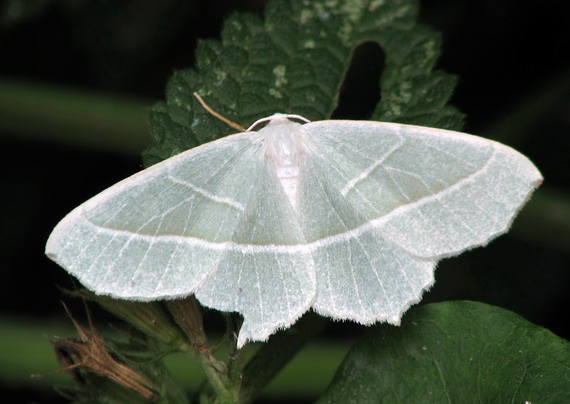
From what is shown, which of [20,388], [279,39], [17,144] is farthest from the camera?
[17,144]

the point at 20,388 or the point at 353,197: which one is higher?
the point at 353,197

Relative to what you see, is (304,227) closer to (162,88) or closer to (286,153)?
(286,153)

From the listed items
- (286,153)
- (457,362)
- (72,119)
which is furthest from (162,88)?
(457,362)

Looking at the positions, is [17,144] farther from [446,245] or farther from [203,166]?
[446,245]

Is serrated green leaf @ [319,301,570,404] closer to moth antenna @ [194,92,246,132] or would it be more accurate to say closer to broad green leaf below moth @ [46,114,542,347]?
broad green leaf below moth @ [46,114,542,347]

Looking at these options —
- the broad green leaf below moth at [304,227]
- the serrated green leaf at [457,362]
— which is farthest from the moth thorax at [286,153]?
the serrated green leaf at [457,362]

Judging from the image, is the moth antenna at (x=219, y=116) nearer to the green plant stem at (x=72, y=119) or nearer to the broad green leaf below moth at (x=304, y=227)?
the broad green leaf below moth at (x=304, y=227)

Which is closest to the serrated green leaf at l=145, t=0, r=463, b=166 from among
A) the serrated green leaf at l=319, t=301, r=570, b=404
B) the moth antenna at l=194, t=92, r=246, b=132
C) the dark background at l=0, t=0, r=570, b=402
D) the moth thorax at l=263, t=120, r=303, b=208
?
the moth antenna at l=194, t=92, r=246, b=132

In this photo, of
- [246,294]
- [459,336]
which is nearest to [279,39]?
[246,294]
